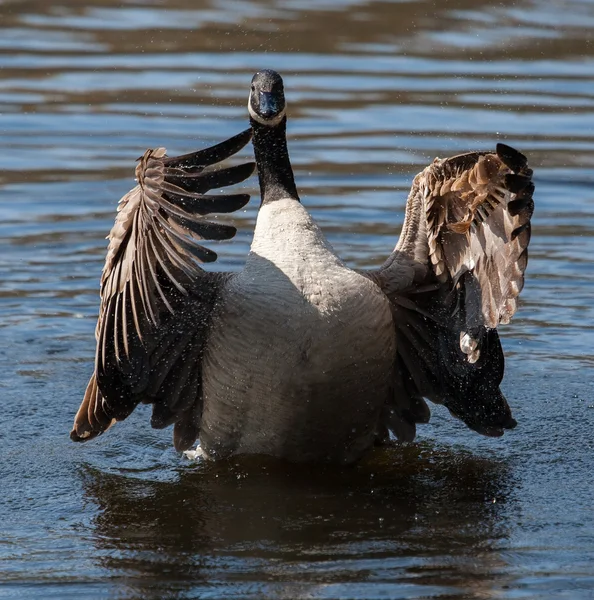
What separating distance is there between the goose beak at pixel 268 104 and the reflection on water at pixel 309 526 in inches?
79.5

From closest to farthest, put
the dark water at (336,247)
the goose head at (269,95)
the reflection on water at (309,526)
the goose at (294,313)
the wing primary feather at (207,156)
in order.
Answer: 1. the reflection on water at (309,526)
2. the dark water at (336,247)
3. the goose at (294,313)
4. the wing primary feather at (207,156)
5. the goose head at (269,95)

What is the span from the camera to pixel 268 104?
7.61m

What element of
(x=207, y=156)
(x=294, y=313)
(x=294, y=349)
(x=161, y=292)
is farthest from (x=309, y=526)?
(x=207, y=156)

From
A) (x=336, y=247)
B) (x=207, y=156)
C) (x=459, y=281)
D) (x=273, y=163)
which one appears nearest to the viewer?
(x=207, y=156)

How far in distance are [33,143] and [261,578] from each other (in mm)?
9207

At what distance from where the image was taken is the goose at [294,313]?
6.74 metres

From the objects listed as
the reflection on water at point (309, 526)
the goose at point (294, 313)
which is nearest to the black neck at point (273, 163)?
the goose at point (294, 313)

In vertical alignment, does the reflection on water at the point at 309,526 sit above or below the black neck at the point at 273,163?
below

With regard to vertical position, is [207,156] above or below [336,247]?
above

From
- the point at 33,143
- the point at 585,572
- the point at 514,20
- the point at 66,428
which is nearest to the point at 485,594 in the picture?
the point at 585,572

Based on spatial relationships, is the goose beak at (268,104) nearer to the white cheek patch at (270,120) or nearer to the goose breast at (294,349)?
the white cheek patch at (270,120)

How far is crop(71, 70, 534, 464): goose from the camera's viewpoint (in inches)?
265

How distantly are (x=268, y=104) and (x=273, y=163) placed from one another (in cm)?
35

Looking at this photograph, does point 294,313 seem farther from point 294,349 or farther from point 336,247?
point 336,247
